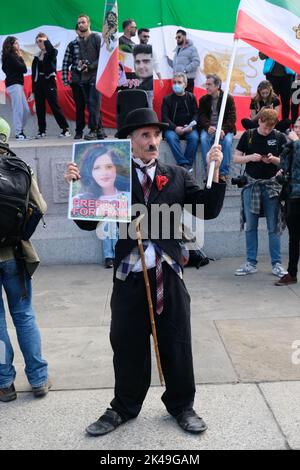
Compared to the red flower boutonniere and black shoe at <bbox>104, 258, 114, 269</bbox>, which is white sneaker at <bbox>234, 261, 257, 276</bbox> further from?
the red flower boutonniere

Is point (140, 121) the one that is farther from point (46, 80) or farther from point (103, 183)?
point (46, 80)

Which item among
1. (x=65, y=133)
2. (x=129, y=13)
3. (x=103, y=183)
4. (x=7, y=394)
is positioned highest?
(x=129, y=13)

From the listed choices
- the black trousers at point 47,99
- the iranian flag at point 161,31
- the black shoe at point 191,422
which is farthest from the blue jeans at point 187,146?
the black shoe at point 191,422

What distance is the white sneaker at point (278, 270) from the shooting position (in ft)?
22.0

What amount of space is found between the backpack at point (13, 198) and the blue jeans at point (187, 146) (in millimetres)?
4242

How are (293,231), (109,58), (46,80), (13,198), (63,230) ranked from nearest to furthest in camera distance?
(13,198)
(293,231)
(109,58)
(63,230)
(46,80)

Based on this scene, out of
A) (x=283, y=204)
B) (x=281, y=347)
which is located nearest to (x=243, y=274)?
(x=283, y=204)

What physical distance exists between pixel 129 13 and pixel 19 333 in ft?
25.4

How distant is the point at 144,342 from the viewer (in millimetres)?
3402

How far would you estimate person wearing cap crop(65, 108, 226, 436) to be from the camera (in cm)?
330

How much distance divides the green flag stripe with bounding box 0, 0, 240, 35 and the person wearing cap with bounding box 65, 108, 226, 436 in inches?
283

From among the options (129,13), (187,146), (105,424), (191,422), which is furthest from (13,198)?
(129,13)
